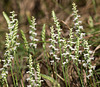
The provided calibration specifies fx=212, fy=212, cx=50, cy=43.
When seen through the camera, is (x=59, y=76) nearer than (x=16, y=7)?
Yes

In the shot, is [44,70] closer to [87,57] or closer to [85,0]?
[87,57]

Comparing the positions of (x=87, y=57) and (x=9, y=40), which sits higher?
(x=9, y=40)

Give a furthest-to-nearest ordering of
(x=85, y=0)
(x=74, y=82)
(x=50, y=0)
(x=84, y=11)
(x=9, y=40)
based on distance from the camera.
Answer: (x=50, y=0), (x=85, y=0), (x=84, y=11), (x=74, y=82), (x=9, y=40)

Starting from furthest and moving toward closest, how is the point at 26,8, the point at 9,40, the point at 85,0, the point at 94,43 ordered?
the point at 26,8 < the point at 85,0 < the point at 94,43 < the point at 9,40

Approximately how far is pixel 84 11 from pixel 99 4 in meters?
0.37

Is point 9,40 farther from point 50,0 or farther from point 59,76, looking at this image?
point 50,0

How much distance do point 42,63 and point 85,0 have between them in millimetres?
2570

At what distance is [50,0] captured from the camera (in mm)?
4469

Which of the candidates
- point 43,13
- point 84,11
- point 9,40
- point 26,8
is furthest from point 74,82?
point 26,8

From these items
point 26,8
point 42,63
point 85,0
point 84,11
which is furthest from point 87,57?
point 26,8

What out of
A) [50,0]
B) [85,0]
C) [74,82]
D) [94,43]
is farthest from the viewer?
[50,0]

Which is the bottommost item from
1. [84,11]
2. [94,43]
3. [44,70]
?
[44,70]

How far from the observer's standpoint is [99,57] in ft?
6.48

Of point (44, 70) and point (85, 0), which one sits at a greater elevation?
point (85, 0)
